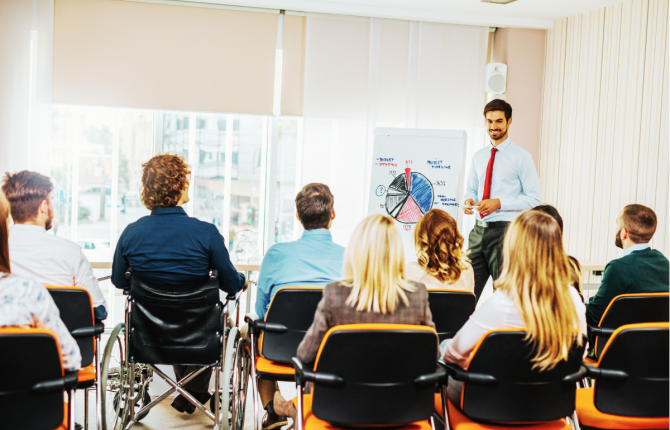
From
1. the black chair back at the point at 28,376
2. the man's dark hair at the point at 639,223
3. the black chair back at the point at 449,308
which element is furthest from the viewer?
the man's dark hair at the point at 639,223

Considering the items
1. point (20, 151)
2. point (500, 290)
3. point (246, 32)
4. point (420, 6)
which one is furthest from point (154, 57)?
point (500, 290)

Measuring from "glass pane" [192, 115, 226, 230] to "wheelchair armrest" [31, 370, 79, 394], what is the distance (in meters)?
6.00

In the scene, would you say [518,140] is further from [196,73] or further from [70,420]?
[70,420]

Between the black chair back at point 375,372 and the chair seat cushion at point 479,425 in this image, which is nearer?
the black chair back at point 375,372

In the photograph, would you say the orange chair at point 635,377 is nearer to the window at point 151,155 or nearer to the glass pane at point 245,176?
the window at point 151,155

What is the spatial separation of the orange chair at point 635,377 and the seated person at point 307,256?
3.93 ft

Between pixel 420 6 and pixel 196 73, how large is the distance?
6.98 ft

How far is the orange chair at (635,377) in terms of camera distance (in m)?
1.88

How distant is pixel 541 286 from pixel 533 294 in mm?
44

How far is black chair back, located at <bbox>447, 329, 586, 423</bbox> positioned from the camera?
1.78 metres

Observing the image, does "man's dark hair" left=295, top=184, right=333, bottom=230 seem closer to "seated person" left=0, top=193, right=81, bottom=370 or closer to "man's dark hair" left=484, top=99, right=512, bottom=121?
"seated person" left=0, top=193, right=81, bottom=370

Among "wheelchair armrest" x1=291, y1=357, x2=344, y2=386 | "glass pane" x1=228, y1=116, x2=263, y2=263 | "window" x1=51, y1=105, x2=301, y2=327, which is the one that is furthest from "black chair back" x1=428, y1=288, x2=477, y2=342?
"glass pane" x1=228, y1=116, x2=263, y2=263

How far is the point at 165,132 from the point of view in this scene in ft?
25.1

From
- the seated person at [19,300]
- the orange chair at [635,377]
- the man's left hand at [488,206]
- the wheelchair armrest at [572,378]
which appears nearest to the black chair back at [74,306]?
the seated person at [19,300]
